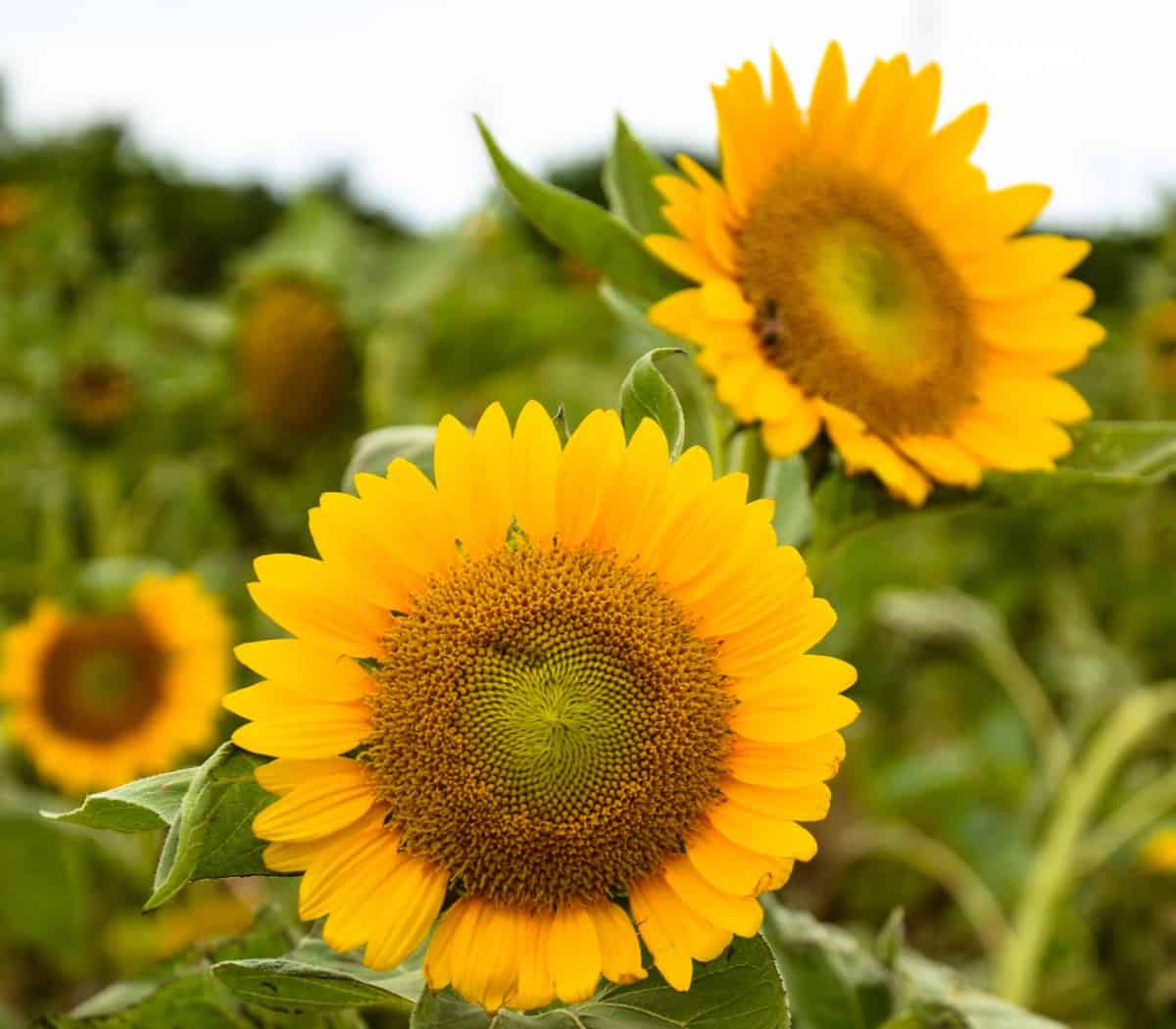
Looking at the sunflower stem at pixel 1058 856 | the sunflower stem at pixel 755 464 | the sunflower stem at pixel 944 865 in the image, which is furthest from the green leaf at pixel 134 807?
the sunflower stem at pixel 944 865

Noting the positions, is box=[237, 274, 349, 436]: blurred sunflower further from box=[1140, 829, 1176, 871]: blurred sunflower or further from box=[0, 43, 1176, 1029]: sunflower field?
box=[1140, 829, 1176, 871]: blurred sunflower

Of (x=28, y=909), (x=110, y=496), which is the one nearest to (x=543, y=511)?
(x=28, y=909)

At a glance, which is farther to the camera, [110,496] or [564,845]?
[110,496]

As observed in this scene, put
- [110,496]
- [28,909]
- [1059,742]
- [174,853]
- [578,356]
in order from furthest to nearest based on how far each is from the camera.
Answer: [578,356] < [110,496] < [1059,742] < [28,909] < [174,853]

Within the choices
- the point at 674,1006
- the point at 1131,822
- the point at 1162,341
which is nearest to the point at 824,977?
the point at 674,1006

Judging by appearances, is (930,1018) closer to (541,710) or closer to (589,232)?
(541,710)

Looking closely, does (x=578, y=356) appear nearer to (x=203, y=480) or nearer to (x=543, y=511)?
(x=203, y=480)

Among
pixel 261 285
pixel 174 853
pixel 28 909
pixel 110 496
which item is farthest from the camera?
pixel 110 496

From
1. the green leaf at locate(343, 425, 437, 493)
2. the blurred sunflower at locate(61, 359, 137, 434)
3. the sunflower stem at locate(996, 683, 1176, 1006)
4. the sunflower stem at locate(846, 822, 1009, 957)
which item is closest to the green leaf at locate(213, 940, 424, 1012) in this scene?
the green leaf at locate(343, 425, 437, 493)
